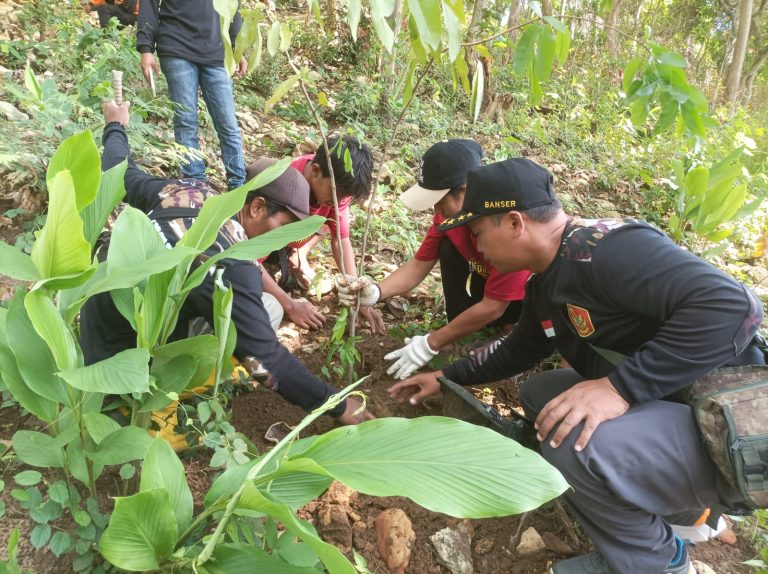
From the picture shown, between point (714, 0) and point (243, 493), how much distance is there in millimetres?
16198

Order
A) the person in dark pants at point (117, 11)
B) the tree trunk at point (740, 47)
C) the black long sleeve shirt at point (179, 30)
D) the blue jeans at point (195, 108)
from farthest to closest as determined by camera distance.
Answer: the tree trunk at point (740, 47)
the person in dark pants at point (117, 11)
the blue jeans at point (195, 108)
the black long sleeve shirt at point (179, 30)

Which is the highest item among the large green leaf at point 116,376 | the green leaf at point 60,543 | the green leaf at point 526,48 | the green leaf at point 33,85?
the green leaf at point 526,48

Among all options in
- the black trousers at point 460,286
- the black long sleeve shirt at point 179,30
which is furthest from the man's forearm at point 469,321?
the black long sleeve shirt at point 179,30

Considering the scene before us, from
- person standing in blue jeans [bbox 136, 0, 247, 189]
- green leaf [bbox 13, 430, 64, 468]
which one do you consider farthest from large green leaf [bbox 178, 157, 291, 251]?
person standing in blue jeans [bbox 136, 0, 247, 189]

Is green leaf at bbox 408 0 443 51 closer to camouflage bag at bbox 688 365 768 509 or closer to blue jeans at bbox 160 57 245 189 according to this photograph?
camouflage bag at bbox 688 365 768 509

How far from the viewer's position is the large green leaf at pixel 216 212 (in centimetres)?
122

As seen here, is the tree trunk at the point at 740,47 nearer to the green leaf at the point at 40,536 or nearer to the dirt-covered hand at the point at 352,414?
the dirt-covered hand at the point at 352,414

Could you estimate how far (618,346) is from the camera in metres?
1.65

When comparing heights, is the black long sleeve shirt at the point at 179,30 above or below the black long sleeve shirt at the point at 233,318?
above

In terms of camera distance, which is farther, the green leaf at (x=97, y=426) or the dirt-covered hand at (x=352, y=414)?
the dirt-covered hand at (x=352, y=414)

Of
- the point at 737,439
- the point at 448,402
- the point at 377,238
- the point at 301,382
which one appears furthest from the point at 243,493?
the point at 377,238

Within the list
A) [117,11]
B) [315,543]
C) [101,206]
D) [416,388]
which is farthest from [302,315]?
[117,11]

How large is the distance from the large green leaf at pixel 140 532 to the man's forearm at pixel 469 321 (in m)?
1.49

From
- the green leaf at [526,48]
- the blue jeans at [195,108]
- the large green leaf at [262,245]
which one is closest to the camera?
the large green leaf at [262,245]
